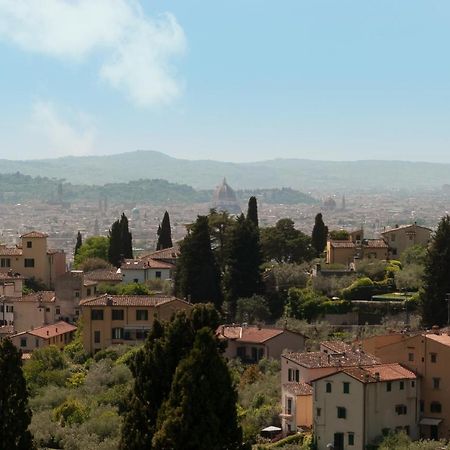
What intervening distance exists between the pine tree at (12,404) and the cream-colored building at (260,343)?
52.0ft

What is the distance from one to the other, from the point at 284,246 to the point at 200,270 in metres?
9.68

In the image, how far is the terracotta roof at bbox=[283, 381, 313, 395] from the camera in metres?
40.1

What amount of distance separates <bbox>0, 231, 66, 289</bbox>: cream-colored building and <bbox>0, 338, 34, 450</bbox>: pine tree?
3178 centimetres

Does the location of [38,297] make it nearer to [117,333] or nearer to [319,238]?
[117,333]

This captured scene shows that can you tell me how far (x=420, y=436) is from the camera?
39.4m

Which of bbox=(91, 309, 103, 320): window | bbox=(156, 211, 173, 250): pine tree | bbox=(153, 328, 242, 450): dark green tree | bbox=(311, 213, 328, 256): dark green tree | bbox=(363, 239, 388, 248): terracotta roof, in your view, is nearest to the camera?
bbox=(153, 328, 242, 450): dark green tree

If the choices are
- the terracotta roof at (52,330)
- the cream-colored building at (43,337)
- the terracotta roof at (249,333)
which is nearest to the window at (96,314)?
the cream-colored building at (43,337)

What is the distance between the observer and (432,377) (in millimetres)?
39875

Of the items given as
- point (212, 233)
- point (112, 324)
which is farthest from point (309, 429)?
point (212, 233)

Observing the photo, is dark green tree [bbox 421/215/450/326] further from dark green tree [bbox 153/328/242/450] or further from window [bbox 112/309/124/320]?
dark green tree [bbox 153/328/242/450]

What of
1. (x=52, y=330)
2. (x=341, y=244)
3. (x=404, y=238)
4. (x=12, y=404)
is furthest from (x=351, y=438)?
(x=404, y=238)

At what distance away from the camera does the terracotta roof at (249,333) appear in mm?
48219

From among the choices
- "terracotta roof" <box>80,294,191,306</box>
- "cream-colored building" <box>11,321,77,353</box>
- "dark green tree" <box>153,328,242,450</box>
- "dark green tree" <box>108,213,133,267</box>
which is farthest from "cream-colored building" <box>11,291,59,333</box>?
"dark green tree" <box>153,328,242,450</box>

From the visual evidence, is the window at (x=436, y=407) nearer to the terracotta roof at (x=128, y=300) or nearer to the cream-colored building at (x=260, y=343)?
the cream-colored building at (x=260, y=343)
